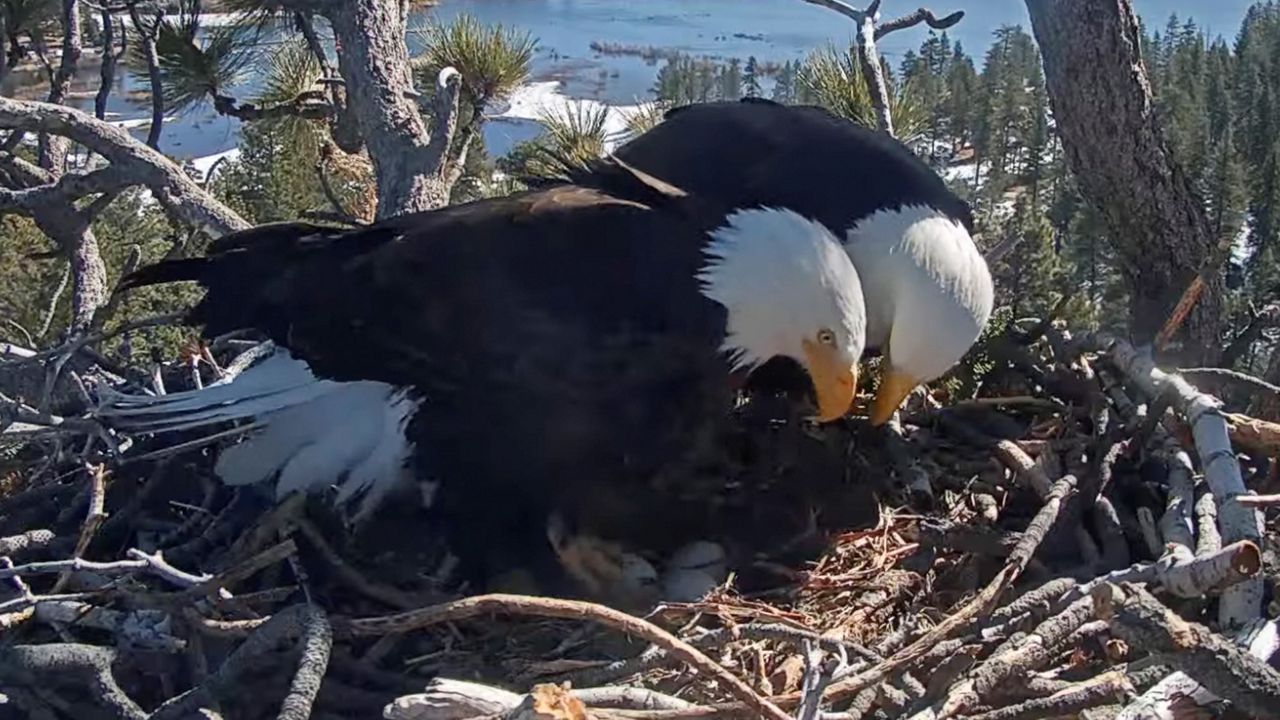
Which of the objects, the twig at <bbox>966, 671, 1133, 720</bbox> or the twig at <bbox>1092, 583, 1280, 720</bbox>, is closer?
the twig at <bbox>1092, 583, 1280, 720</bbox>

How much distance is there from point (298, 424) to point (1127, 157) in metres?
2.04

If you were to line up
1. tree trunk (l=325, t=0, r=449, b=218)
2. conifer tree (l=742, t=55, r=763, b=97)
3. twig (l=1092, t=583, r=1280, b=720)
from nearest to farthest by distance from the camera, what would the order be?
1. twig (l=1092, t=583, r=1280, b=720)
2. tree trunk (l=325, t=0, r=449, b=218)
3. conifer tree (l=742, t=55, r=763, b=97)

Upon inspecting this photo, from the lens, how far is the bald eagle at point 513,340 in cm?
228

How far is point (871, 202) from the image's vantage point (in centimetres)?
246

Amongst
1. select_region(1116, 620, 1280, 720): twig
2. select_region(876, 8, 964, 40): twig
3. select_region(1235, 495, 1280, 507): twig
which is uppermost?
select_region(876, 8, 964, 40): twig

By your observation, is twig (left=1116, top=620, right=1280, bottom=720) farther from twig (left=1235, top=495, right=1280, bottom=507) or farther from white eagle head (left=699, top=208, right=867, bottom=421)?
white eagle head (left=699, top=208, right=867, bottom=421)

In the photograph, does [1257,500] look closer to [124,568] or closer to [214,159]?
[124,568]

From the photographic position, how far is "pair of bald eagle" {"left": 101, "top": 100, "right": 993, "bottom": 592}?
90.4 inches

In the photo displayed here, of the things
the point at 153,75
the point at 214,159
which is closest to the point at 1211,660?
the point at 153,75

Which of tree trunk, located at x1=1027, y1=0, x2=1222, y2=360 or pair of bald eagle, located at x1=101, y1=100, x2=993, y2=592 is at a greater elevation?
tree trunk, located at x1=1027, y1=0, x2=1222, y2=360

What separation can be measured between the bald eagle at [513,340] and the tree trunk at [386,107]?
0.83 metres

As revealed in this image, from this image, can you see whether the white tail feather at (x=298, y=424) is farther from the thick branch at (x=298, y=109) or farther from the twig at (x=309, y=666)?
the thick branch at (x=298, y=109)

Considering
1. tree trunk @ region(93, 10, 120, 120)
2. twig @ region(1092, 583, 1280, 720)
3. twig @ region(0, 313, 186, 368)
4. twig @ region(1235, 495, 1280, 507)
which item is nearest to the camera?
twig @ region(1092, 583, 1280, 720)

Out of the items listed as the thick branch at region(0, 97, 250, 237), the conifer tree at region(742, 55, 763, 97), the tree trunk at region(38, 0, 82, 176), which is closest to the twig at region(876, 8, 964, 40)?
the thick branch at region(0, 97, 250, 237)
